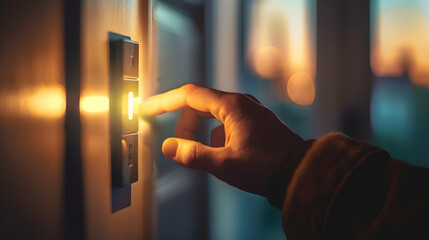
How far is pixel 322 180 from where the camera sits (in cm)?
50

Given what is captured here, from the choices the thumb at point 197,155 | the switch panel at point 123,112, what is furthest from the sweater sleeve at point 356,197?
the switch panel at point 123,112

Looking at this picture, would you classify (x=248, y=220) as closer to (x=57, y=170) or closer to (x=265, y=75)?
(x=265, y=75)

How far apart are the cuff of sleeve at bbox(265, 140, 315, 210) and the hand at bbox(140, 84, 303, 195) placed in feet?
0.06

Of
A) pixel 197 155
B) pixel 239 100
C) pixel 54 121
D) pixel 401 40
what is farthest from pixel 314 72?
pixel 54 121

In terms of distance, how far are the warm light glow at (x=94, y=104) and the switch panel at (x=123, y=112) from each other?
0.06 feet

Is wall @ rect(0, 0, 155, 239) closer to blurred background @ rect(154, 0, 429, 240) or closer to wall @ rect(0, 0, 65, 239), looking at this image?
wall @ rect(0, 0, 65, 239)

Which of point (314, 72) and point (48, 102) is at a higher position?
point (314, 72)

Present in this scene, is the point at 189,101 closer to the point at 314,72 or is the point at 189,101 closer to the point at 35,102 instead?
the point at 35,102

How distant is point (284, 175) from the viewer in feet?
1.93

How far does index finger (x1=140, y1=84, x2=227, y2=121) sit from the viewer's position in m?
Result: 0.66

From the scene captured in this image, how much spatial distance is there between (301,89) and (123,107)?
0.63 meters

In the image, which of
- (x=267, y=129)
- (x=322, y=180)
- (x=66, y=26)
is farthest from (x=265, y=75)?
(x=66, y=26)

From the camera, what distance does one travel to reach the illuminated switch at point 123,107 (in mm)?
551

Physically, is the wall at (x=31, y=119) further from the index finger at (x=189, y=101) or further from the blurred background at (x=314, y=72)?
the blurred background at (x=314, y=72)
